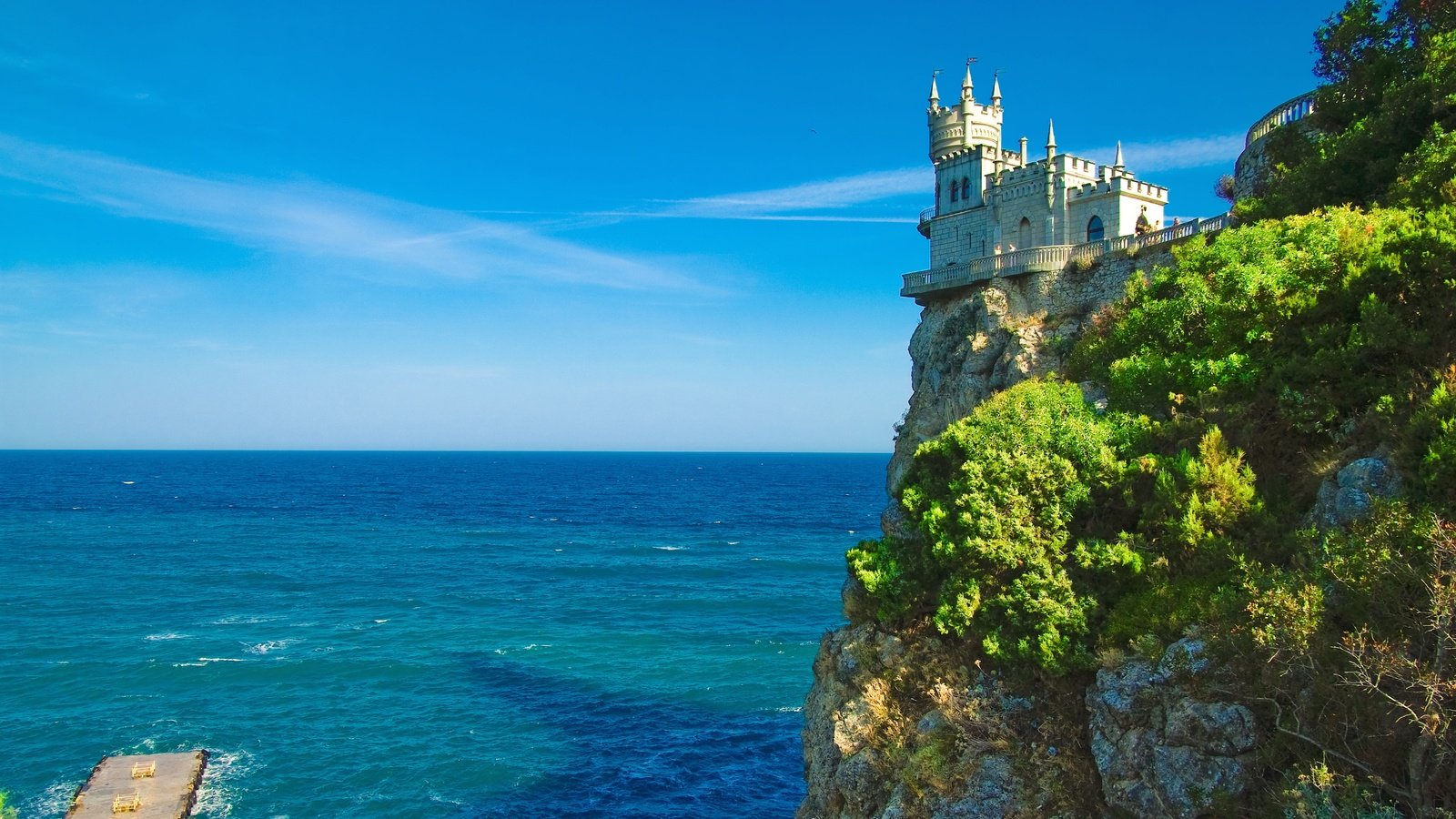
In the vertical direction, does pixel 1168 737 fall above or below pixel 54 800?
above

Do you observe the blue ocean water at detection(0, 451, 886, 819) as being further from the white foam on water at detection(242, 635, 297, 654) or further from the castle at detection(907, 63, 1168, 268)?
the castle at detection(907, 63, 1168, 268)

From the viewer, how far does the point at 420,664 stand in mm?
48125

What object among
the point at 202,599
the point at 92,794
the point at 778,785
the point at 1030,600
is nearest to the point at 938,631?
the point at 1030,600

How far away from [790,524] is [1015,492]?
90.4 metres

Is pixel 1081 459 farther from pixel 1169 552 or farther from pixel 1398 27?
pixel 1398 27

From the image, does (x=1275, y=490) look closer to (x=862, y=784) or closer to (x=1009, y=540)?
(x=1009, y=540)

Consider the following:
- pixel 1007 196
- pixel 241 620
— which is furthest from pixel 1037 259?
pixel 241 620

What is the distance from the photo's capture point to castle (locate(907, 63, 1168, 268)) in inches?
1515

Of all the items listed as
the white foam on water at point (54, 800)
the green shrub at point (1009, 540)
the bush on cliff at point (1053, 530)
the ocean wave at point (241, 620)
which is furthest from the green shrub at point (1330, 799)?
the ocean wave at point (241, 620)

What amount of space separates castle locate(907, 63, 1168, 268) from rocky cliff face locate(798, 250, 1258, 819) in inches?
846

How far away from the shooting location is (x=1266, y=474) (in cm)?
1803

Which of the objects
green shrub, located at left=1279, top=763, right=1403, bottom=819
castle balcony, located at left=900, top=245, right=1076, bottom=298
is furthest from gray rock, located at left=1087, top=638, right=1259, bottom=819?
castle balcony, located at left=900, top=245, right=1076, bottom=298

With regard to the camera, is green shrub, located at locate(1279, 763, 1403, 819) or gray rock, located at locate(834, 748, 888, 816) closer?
green shrub, located at locate(1279, 763, 1403, 819)

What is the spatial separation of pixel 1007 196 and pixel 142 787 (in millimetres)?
41919
